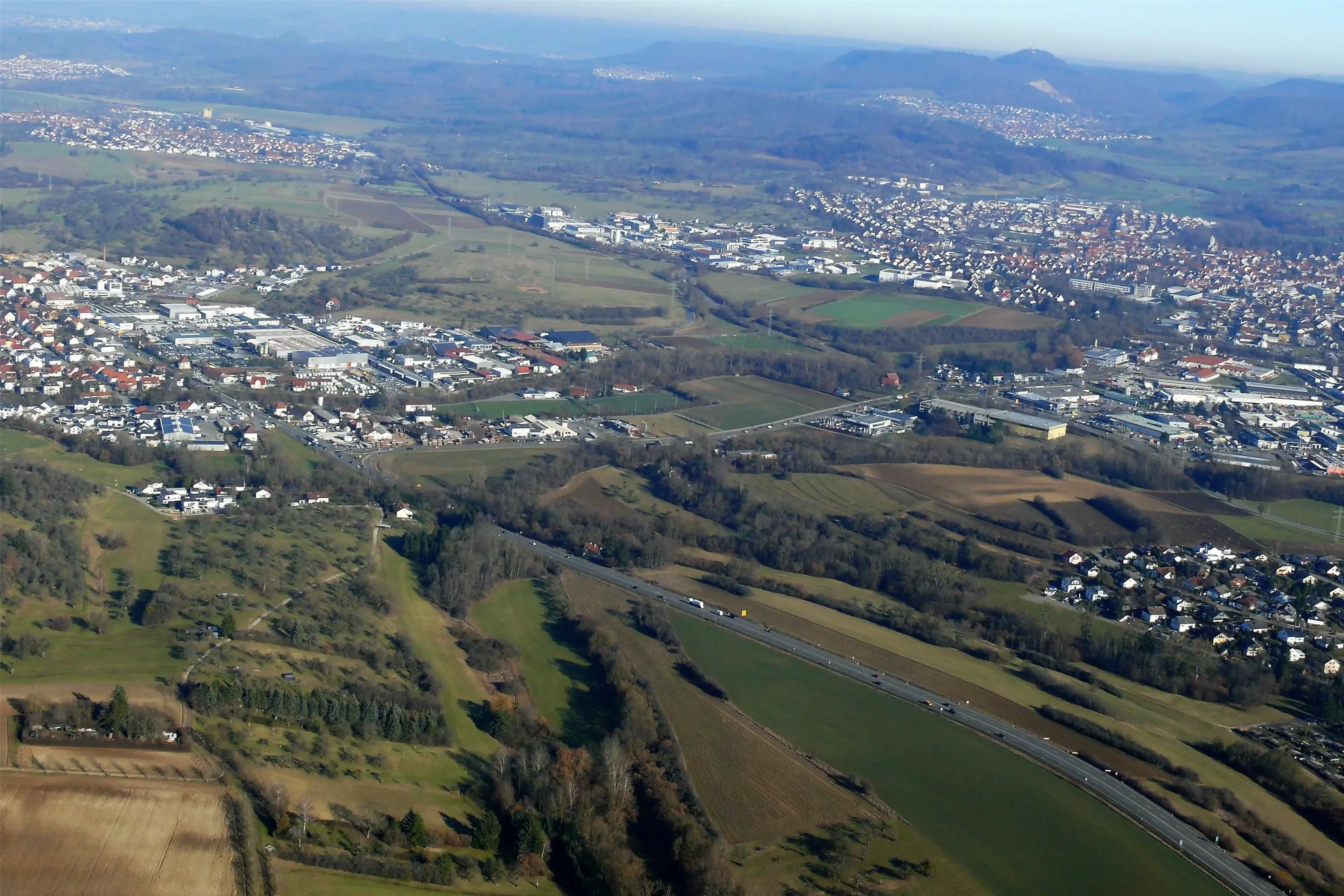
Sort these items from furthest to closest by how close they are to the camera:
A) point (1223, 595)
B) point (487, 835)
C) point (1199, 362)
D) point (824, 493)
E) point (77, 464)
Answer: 1. point (1199, 362)
2. point (824, 493)
3. point (77, 464)
4. point (1223, 595)
5. point (487, 835)

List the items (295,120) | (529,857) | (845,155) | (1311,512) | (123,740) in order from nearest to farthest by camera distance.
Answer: (529,857)
(123,740)
(1311,512)
(845,155)
(295,120)

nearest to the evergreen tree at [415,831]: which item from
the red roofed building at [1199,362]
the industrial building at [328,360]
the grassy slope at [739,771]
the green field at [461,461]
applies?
the grassy slope at [739,771]

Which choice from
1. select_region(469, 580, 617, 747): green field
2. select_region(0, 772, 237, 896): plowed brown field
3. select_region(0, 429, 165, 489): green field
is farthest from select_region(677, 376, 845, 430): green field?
select_region(0, 772, 237, 896): plowed brown field

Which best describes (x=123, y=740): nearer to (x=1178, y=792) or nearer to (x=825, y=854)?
(x=825, y=854)

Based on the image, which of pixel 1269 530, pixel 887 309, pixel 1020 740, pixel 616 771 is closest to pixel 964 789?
pixel 1020 740

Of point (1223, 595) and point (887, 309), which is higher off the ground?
point (887, 309)

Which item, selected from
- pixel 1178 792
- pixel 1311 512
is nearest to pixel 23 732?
pixel 1178 792

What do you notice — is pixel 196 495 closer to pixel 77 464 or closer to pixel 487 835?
pixel 77 464
